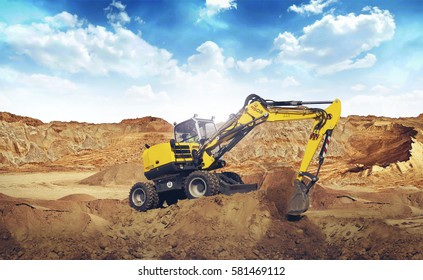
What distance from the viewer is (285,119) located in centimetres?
1053

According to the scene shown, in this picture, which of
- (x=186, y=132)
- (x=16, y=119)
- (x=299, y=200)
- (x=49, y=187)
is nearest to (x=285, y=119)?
(x=299, y=200)

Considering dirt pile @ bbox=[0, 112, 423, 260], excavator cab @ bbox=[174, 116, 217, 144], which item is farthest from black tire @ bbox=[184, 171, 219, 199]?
excavator cab @ bbox=[174, 116, 217, 144]

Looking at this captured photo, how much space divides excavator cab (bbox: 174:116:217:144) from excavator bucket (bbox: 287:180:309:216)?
3234mm

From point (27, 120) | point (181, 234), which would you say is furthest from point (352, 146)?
point (27, 120)

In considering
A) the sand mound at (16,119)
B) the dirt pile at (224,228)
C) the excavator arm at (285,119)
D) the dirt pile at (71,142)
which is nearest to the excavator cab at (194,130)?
the excavator arm at (285,119)

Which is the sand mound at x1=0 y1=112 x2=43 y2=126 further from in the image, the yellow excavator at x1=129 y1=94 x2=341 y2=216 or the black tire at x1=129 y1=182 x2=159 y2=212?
the yellow excavator at x1=129 y1=94 x2=341 y2=216

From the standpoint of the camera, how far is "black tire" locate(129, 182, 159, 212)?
11.8 meters

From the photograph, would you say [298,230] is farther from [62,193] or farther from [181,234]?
[62,193]

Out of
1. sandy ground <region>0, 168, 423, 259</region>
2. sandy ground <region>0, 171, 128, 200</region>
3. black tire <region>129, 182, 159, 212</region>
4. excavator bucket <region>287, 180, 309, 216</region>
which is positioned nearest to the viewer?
sandy ground <region>0, 168, 423, 259</region>

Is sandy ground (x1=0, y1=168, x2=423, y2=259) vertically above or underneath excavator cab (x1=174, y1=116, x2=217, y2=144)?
Result: underneath

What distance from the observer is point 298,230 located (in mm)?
9406

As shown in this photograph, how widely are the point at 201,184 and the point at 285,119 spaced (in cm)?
291

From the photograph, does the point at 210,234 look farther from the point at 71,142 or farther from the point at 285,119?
the point at 71,142

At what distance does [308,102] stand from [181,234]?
4525 mm
